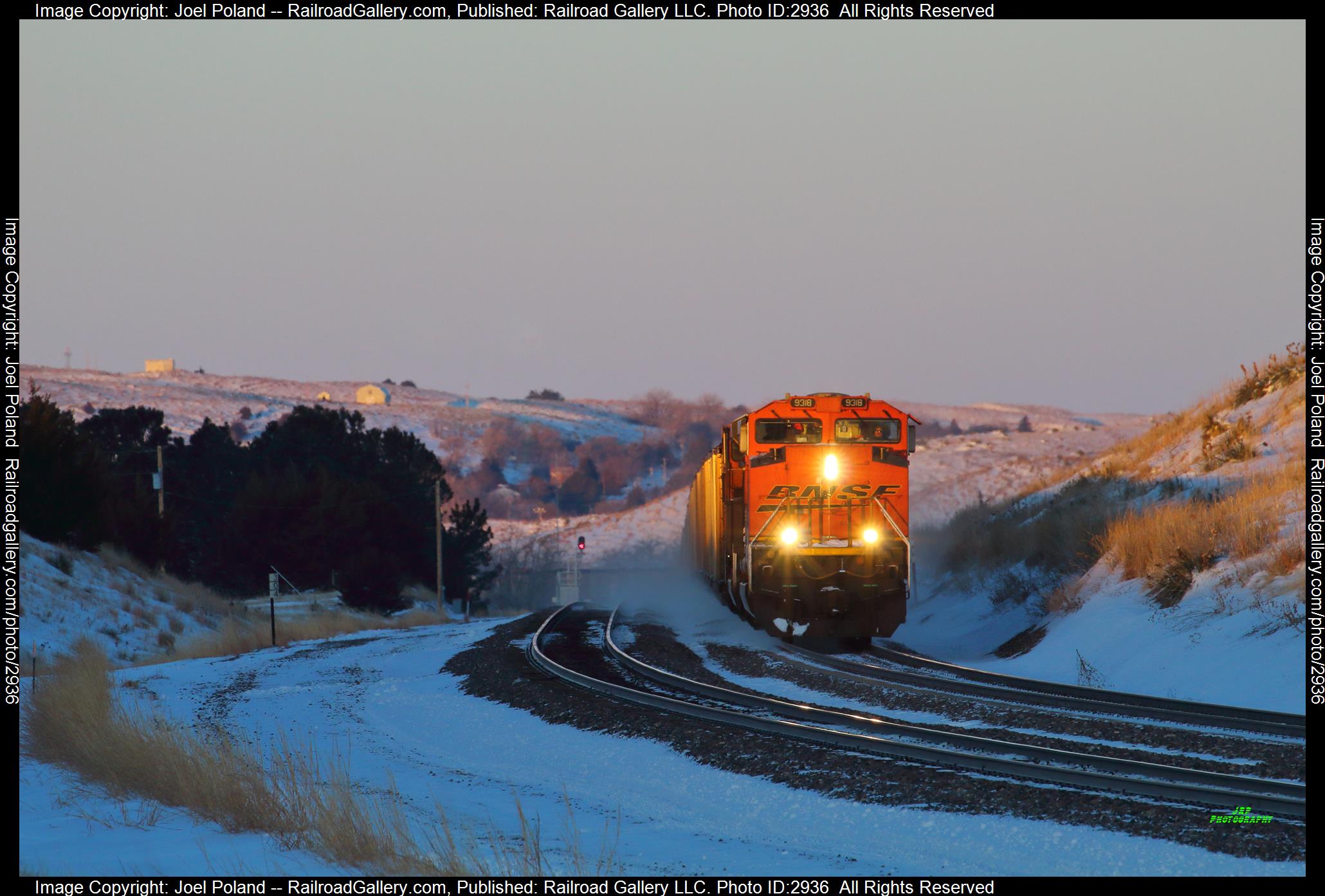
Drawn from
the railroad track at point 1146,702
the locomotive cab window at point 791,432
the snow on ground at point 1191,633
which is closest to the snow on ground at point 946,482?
the snow on ground at point 1191,633

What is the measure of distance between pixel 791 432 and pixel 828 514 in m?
1.51

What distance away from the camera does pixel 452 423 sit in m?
198

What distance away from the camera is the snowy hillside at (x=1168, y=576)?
1442 centimetres

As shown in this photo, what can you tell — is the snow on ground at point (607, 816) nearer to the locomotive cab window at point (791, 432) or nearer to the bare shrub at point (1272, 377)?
the locomotive cab window at point (791, 432)

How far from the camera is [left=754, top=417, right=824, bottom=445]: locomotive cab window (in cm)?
1975

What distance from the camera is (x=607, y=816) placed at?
9.34m

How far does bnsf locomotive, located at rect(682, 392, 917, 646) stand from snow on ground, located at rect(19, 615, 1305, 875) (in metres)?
6.19

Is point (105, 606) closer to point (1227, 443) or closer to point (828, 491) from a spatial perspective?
point (828, 491)

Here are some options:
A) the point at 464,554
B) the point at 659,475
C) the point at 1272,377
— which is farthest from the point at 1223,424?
the point at 659,475

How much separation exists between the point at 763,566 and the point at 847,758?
371 inches

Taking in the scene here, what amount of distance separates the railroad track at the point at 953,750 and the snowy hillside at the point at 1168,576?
150 inches

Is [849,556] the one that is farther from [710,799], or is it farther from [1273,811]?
[1273,811]
